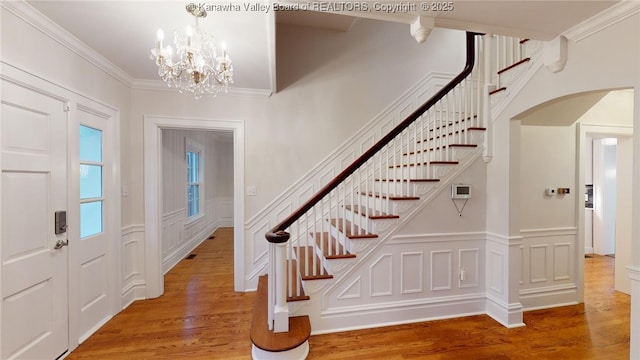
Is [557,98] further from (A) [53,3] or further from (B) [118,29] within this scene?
(A) [53,3]

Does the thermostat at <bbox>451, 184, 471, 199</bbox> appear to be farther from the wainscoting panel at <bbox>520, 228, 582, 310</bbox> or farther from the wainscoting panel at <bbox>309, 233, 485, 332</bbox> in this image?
the wainscoting panel at <bbox>520, 228, 582, 310</bbox>

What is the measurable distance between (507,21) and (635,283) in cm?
184

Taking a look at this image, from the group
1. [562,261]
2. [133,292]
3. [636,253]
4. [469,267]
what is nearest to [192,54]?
[133,292]

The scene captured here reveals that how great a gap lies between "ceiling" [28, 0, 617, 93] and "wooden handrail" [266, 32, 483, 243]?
0.96 m

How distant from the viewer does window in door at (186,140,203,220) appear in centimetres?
566

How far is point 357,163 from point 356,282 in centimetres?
116

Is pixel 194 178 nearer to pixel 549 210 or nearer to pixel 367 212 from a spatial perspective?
pixel 367 212

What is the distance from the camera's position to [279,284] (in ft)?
7.20

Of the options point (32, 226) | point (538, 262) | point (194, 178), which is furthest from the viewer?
point (194, 178)

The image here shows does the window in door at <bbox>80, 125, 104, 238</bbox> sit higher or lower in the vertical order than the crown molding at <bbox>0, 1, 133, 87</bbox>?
lower

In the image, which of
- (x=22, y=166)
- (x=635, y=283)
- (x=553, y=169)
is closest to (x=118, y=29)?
(x=22, y=166)

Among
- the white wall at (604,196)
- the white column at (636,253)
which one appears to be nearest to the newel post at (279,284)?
the white column at (636,253)

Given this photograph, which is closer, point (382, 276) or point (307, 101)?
point (382, 276)

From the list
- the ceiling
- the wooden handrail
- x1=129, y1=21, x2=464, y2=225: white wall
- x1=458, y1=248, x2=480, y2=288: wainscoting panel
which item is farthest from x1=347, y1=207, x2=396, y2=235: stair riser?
the ceiling
